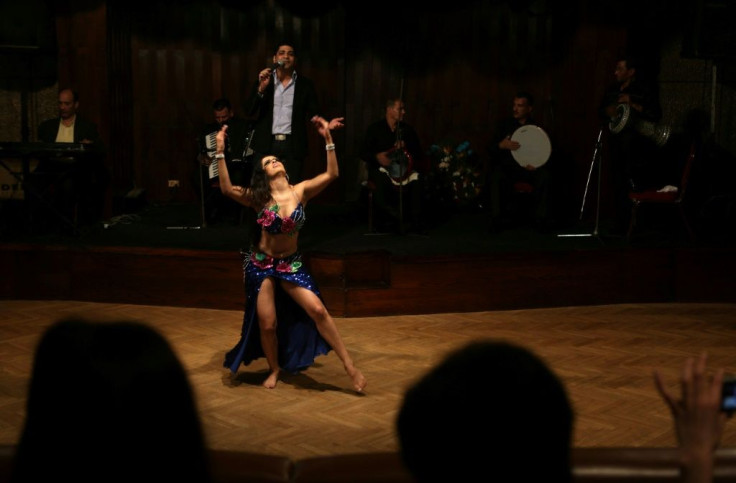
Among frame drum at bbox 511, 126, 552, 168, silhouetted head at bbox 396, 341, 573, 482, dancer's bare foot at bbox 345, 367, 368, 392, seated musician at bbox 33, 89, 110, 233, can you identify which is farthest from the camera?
frame drum at bbox 511, 126, 552, 168

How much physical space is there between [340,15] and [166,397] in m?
8.42

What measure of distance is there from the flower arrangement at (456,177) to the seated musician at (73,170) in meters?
2.95

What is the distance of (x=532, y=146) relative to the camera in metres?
7.61

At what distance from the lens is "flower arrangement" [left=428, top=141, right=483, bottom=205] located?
830 cm

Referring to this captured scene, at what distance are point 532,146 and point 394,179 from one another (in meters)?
1.19

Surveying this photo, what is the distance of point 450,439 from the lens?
1.07 m

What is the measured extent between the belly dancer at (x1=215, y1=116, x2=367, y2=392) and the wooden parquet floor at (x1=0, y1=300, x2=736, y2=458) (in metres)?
0.17

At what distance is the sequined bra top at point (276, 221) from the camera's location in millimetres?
4594

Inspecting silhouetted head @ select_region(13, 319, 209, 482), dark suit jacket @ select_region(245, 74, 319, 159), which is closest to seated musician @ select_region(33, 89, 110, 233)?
dark suit jacket @ select_region(245, 74, 319, 159)

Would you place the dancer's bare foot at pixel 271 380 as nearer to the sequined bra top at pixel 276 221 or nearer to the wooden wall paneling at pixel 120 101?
the sequined bra top at pixel 276 221

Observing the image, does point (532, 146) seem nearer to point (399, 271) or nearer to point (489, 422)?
point (399, 271)

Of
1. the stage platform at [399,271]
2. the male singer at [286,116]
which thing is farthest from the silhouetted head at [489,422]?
the male singer at [286,116]

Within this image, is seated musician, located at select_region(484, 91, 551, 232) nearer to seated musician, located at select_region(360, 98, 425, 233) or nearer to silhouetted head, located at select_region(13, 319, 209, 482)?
seated musician, located at select_region(360, 98, 425, 233)

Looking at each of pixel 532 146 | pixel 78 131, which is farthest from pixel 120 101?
pixel 532 146
